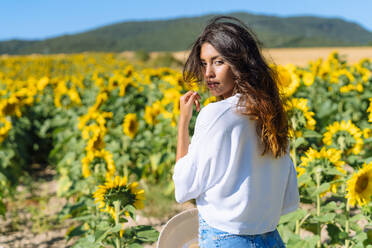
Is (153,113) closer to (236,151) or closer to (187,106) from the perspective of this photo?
(187,106)

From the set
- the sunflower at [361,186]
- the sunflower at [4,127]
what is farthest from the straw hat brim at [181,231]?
the sunflower at [4,127]

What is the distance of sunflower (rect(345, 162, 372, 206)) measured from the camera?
5.90 feet

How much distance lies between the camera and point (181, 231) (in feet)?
4.94

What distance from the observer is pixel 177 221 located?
1471mm

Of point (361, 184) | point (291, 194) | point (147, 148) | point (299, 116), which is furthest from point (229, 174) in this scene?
point (147, 148)

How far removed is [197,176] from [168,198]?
8.73 ft

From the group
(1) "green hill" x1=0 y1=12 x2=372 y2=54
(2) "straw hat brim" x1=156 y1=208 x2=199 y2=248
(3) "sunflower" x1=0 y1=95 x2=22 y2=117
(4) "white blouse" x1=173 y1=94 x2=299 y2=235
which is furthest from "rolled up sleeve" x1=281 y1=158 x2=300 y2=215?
(1) "green hill" x1=0 y1=12 x2=372 y2=54

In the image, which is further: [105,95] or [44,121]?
[44,121]

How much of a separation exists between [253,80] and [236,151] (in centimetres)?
30

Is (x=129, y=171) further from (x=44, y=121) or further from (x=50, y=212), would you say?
(x=44, y=121)

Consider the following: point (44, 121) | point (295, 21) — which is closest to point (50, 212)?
point (44, 121)

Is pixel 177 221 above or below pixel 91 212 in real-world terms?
above

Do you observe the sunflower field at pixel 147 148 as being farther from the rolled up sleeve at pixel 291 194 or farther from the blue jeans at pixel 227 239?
the blue jeans at pixel 227 239

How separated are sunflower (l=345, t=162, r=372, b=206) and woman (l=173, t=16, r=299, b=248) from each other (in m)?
0.47
